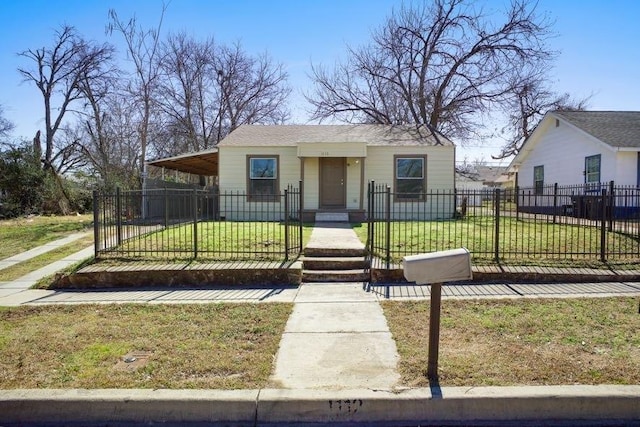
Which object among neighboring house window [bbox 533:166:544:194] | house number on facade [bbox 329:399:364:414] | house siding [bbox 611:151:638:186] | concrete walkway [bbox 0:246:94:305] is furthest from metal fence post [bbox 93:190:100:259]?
neighboring house window [bbox 533:166:544:194]

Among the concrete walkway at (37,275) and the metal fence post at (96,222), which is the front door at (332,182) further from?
the metal fence post at (96,222)

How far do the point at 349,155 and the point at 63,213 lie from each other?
1436 cm

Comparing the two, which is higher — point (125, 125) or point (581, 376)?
point (125, 125)

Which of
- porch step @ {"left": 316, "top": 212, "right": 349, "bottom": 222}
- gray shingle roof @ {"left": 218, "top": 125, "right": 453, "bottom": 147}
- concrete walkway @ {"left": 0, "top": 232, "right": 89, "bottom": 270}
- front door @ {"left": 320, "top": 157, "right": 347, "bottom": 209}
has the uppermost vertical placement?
gray shingle roof @ {"left": 218, "top": 125, "right": 453, "bottom": 147}

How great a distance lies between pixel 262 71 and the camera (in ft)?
104

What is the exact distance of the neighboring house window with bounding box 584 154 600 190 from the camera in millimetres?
16969

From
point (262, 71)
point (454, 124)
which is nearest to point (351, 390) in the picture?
point (454, 124)

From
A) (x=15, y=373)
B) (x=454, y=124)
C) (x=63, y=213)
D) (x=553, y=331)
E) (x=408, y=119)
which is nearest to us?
(x=15, y=373)

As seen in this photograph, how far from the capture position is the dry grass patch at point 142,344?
3562mm

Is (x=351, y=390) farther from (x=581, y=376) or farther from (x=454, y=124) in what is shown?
(x=454, y=124)

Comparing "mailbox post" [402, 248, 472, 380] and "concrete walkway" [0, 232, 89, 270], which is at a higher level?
"mailbox post" [402, 248, 472, 380]

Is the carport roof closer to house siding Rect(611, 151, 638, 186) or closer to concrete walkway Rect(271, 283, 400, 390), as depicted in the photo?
concrete walkway Rect(271, 283, 400, 390)

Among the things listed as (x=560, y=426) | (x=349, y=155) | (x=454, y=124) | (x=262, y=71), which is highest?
(x=262, y=71)

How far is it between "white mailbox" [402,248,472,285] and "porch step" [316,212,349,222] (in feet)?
37.6
